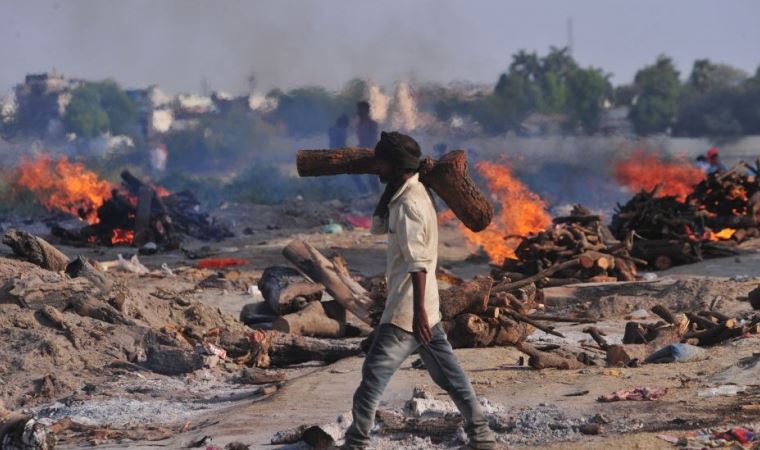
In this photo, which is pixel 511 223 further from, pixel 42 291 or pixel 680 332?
pixel 42 291

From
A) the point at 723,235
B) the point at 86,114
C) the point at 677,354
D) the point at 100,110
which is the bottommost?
the point at 723,235

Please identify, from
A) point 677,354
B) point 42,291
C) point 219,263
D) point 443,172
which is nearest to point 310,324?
point 42,291

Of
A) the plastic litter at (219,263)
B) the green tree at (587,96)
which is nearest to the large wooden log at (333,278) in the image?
the plastic litter at (219,263)

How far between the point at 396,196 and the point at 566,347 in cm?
437

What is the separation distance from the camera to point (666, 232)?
737 inches

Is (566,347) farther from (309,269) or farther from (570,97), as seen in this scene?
(570,97)

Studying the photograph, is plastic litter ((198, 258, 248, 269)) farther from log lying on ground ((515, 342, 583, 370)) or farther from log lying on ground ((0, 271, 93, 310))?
log lying on ground ((515, 342, 583, 370))

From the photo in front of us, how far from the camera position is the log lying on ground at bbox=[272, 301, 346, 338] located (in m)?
11.5

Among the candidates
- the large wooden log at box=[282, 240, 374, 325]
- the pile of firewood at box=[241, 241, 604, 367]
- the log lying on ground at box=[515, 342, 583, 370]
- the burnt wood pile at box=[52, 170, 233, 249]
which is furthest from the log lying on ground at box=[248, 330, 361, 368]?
the burnt wood pile at box=[52, 170, 233, 249]

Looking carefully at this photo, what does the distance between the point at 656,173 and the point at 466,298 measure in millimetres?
19702

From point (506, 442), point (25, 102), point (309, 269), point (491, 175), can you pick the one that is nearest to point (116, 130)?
point (25, 102)

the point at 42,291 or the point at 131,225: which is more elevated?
the point at 42,291

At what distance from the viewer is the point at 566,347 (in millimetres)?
10234

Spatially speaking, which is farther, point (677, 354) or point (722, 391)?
point (677, 354)
